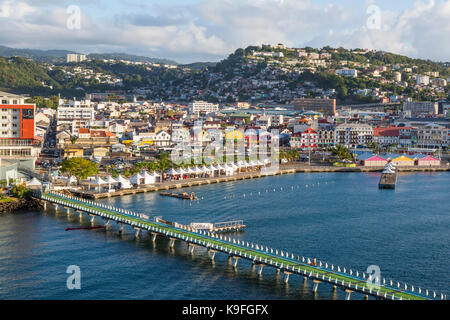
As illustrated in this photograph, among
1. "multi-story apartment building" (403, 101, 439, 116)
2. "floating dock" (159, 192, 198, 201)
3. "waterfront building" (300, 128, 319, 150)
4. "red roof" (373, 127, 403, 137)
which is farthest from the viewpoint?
"multi-story apartment building" (403, 101, 439, 116)

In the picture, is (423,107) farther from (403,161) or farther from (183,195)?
(183,195)

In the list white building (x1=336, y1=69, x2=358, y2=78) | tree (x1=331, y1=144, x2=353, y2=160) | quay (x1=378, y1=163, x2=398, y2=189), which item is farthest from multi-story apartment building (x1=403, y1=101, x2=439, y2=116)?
quay (x1=378, y1=163, x2=398, y2=189)

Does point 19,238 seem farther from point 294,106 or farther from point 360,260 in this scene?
point 294,106

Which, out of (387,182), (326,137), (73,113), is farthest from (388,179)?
(73,113)

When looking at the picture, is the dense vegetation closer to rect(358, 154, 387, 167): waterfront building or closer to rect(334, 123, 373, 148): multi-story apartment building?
rect(334, 123, 373, 148): multi-story apartment building

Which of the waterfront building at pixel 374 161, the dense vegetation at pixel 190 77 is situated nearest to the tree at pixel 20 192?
the waterfront building at pixel 374 161

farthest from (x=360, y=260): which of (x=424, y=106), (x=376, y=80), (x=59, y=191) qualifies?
(x=376, y=80)
